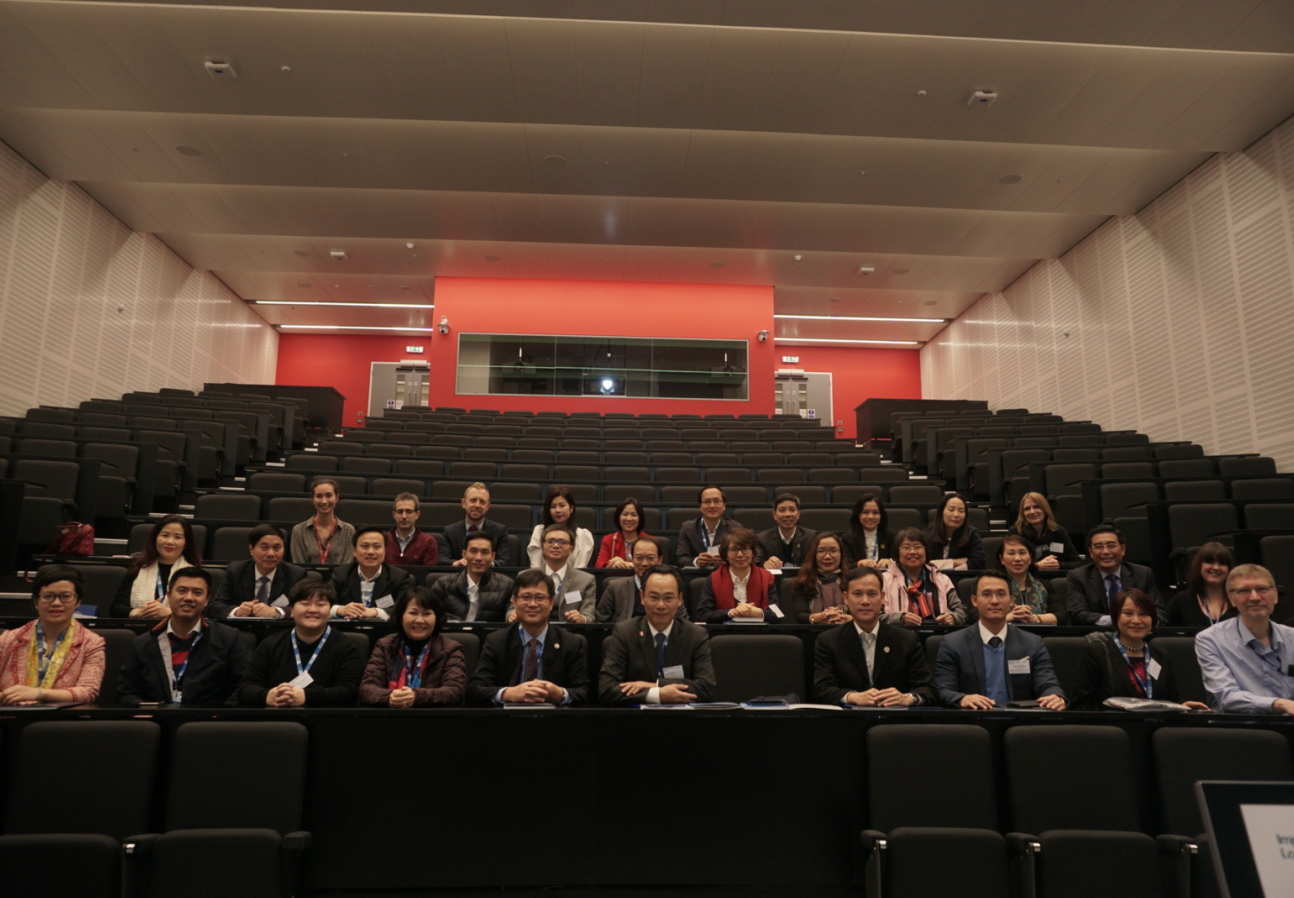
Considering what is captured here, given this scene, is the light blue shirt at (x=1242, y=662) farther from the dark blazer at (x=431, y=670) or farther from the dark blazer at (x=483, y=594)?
the dark blazer at (x=483, y=594)

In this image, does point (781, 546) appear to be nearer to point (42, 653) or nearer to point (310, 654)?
point (310, 654)

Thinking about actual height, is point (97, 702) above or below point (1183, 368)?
below

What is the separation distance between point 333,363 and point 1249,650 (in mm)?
14255

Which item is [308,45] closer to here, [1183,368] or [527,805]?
[527,805]

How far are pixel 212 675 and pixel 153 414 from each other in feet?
20.3

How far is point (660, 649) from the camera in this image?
2824 millimetres

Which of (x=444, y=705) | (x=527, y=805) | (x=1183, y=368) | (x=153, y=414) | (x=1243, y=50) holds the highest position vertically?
(x=1243, y=50)

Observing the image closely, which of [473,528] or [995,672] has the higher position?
[473,528]

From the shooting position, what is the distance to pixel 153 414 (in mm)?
7859

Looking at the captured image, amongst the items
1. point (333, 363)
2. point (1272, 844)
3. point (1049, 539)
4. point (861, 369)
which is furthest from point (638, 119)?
point (333, 363)

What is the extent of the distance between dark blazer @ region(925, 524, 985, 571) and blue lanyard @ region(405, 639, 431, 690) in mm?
2635

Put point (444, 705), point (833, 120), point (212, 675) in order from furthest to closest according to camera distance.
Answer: point (833, 120) < point (212, 675) < point (444, 705)

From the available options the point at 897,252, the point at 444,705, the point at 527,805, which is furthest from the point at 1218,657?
the point at 897,252

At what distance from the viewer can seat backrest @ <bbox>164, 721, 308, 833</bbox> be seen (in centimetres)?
205
